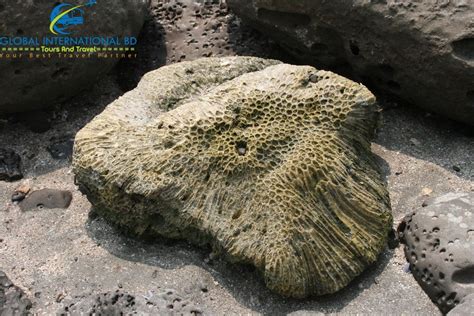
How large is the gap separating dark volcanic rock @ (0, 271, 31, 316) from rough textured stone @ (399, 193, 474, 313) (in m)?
2.02

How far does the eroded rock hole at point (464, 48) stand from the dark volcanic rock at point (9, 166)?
9.33 feet

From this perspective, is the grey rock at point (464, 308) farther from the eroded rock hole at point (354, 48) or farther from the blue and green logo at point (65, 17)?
the blue and green logo at point (65, 17)

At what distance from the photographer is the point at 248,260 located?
3.32 meters

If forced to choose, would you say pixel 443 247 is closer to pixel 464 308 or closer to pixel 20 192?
pixel 464 308

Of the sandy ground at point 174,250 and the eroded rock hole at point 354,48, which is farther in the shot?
the eroded rock hole at point 354,48

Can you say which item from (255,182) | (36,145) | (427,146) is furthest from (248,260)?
(36,145)

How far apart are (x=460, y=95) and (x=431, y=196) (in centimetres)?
67

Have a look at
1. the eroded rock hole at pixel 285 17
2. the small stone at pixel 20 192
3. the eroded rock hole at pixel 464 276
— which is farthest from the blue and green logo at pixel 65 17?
the eroded rock hole at pixel 464 276

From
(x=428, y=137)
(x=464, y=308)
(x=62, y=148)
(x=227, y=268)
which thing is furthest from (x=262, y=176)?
(x=62, y=148)

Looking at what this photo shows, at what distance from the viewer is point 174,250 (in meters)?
3.59

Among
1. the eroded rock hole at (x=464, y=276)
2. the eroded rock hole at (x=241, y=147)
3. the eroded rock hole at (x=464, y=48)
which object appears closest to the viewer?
the eroded rock hole at (x=464, y=276)

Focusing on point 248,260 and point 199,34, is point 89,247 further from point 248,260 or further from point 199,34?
point 199,34

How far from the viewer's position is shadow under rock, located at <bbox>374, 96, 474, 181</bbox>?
4016 millimetres

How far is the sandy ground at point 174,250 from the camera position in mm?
3316
